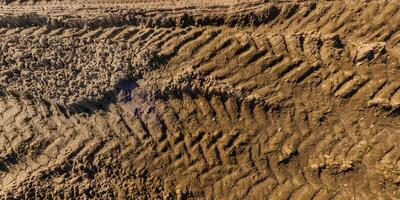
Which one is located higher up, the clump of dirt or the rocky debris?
the rocky debris

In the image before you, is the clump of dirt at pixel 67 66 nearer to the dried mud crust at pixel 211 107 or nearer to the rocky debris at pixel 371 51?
the dried mud crust at pixel 211 107

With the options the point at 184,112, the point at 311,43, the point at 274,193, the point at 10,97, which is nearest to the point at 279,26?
the point at 311,43

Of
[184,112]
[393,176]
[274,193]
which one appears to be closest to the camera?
[393,176]

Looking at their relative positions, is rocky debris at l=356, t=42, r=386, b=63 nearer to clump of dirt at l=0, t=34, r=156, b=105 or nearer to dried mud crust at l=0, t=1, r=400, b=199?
dried mud crust at l=0, t=1, r=400, b=199

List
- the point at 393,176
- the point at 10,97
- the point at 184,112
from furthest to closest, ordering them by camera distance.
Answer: the point at 10,97 → the point at 184,112 → the point at 393,176

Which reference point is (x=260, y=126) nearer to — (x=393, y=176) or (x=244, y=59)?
(x=244, y=59)

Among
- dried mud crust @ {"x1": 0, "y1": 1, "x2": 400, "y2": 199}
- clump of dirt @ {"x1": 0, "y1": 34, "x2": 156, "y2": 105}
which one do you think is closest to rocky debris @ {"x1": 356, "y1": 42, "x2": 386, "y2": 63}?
dried mud crust @ {"x1": 0, "y1": 1, "x2": 400, "y2": 199}

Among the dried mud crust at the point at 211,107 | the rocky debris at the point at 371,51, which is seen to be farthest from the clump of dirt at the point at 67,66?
the rocky debris at the point at 371,51

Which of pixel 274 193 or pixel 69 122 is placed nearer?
pixel 274 193
